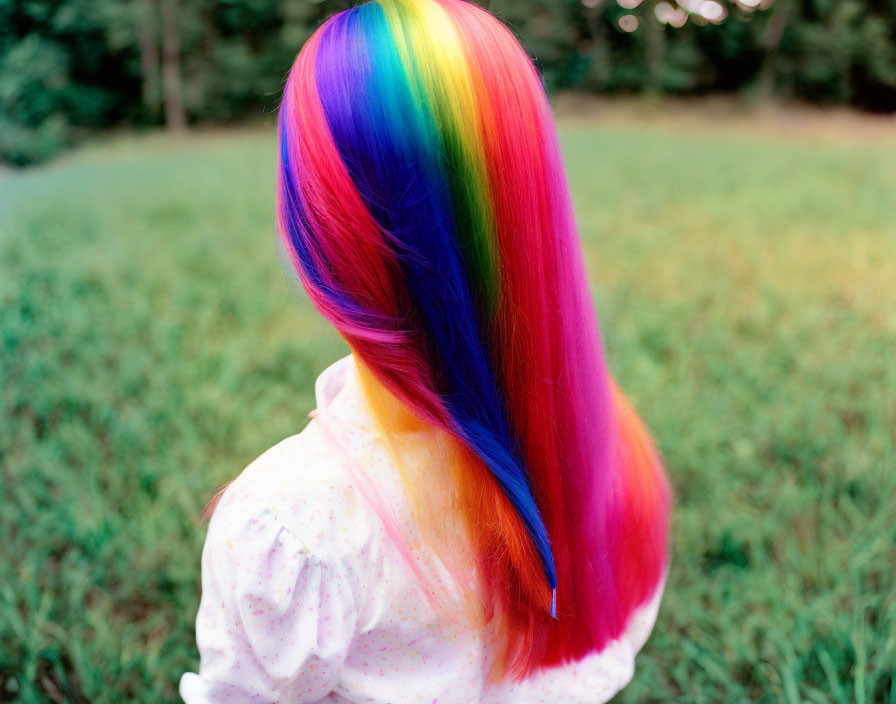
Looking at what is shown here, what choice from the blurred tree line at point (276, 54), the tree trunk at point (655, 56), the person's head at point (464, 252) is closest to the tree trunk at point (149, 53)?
the blurred tree line at point (276, 54)

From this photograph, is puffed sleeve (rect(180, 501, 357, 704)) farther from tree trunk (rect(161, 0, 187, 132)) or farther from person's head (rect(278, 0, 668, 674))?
tree trunk (rect(161, 0, 187, 132))

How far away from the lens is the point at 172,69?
578cm

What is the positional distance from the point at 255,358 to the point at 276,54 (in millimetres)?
4812

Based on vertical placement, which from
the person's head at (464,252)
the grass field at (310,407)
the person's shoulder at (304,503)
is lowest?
the grass field at (310,407)

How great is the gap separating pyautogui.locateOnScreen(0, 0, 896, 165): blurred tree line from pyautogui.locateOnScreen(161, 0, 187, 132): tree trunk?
0.7 inches

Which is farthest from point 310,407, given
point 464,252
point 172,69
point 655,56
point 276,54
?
point 655,56

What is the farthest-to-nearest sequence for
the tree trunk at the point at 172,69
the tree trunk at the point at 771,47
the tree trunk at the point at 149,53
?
the tree trunk at the point at 771,47
the tree trunk at the point at 172,69
the tree trunk at the point at 149,53

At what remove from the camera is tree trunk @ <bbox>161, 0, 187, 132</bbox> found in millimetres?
5430

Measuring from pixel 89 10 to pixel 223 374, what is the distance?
8.71ft

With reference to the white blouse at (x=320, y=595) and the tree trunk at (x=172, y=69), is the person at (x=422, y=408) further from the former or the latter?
the tree trunk at (x=172, y=69)

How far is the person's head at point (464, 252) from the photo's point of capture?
0.58 m

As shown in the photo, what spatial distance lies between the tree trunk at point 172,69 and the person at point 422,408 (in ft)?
18.3

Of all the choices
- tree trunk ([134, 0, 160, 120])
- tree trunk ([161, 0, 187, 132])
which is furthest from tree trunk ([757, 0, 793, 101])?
tree trunk ([134, 0, 160, 120])

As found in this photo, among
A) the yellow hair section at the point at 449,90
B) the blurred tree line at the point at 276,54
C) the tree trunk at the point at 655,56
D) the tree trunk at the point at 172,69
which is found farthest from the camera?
the tree trunk at the point at 655,56
